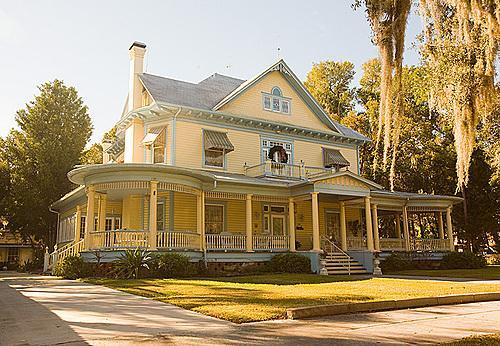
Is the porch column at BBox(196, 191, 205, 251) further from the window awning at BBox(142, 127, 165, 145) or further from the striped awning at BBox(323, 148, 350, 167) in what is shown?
the striped awning at BBox(323, 148, 350, 167)

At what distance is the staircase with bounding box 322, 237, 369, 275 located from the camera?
1986 cm

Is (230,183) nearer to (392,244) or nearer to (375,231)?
(375,231)

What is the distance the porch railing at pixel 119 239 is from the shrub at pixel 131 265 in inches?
31.3

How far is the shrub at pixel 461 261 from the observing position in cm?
2317

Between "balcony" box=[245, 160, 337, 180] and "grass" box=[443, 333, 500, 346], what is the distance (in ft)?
51.7

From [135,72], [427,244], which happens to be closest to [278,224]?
[427,244]

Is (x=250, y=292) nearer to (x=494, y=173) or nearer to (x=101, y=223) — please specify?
(x=101, y=223)

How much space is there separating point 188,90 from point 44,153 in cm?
1354

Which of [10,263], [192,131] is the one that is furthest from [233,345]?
[10,263]

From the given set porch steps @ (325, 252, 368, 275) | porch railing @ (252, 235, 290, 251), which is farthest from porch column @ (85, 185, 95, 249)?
porch steps @ (325, 252, 368, 275)

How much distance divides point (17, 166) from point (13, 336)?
2924cm

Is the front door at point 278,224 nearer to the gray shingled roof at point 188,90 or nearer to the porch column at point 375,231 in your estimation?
the porch column at point 375,231

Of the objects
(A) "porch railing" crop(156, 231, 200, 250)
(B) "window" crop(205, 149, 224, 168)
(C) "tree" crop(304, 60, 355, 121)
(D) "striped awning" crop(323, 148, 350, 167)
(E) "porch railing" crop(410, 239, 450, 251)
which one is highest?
(C) "tree" crop(304, 60, 355, 121)

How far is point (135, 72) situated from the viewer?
23.1 metres
